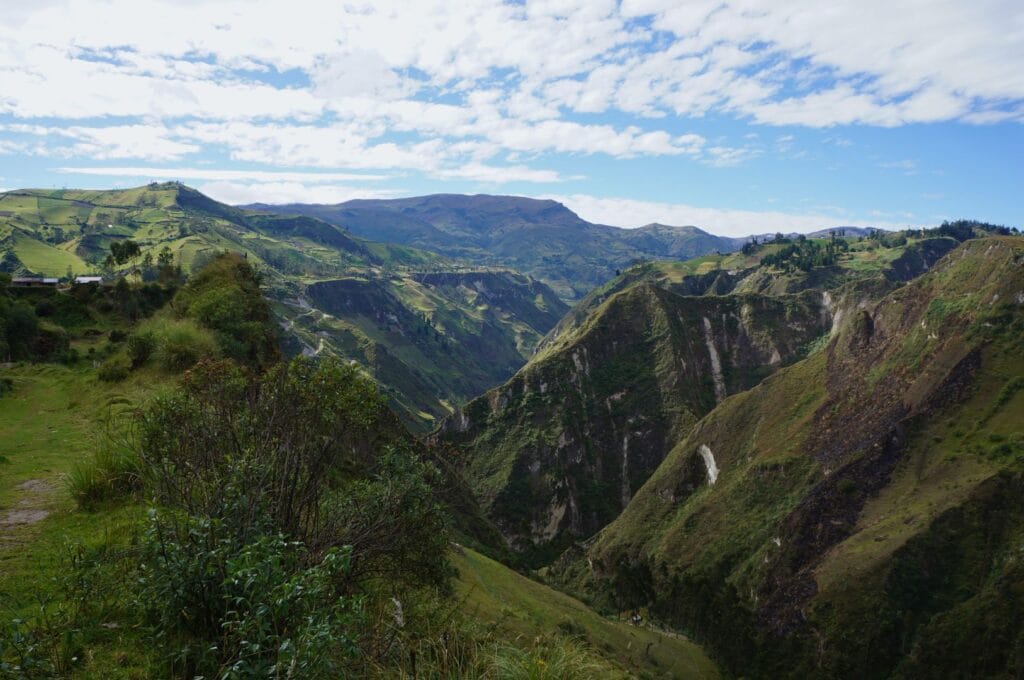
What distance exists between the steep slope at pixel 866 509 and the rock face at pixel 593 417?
2652 cm

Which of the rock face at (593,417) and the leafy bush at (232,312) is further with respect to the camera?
the rock face at (593,417)

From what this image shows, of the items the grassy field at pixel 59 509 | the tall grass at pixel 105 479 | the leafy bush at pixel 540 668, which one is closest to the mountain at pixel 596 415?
the grassy field at pixel 59 509

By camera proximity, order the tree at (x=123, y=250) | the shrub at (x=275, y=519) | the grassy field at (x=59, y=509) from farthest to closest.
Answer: the tree at (x=123, y=250) < the grassy field at (x=59, y=509) < the shrub at (x=275, y=519)

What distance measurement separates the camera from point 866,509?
9675 cm

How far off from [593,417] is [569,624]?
409 ft

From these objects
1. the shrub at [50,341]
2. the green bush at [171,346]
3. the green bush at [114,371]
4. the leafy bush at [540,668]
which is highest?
the green bush at [171,346]

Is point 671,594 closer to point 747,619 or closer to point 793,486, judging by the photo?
point 747,619

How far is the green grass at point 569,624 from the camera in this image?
4788 centimetres

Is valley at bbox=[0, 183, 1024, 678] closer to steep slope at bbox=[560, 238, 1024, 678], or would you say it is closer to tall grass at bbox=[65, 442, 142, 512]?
tall grass at bbox=[65, 442, 142, 512]

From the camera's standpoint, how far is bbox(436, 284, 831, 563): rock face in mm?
162375

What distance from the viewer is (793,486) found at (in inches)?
4299

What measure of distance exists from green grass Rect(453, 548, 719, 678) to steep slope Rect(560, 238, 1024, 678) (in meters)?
13.4

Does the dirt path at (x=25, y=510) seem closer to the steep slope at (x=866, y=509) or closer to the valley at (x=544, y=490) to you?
the valley at (x=544, y=490)

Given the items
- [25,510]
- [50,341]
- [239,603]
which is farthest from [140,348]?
[239,603]
